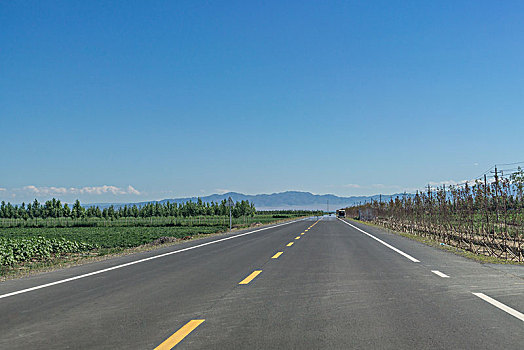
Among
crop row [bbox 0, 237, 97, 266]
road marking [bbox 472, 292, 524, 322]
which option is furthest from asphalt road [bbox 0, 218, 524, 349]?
crop row [bbox 0, 237, 97, 266]

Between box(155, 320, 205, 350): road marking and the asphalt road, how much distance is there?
0.02 metres

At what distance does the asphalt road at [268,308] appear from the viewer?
220 inches

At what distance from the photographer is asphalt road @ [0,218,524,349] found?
5582 mm

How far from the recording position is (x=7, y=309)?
7.67 meters

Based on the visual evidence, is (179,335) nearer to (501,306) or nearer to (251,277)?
(501,306)

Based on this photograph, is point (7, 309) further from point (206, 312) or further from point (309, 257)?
point (309, 257)

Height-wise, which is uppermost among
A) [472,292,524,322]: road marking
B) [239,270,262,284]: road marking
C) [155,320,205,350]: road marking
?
[239,270,262,284]: road marking

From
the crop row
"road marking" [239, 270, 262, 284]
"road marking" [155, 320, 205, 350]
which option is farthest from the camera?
the crop row

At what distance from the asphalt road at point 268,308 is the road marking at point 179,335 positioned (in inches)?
0.9

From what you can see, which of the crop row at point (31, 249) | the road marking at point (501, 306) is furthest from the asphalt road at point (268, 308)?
the crop row at point (31, 249)

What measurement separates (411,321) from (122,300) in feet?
15.7

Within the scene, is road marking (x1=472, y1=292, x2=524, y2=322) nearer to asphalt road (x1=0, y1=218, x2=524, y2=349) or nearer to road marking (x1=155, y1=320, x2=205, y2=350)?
asphalt road (x1=0, y1=218, x2=524, y2=349)

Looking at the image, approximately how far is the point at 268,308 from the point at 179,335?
6.33 feet

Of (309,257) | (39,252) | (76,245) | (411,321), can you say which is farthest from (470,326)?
(76,245)
